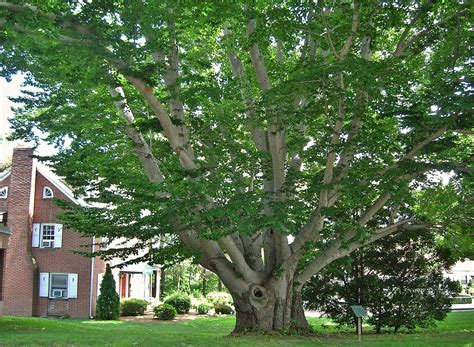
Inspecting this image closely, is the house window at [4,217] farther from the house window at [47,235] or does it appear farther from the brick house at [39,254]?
the house window at [47,235]

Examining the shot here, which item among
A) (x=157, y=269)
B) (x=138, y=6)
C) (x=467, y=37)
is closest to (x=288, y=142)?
(x=467, y=37)

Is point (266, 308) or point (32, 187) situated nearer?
point (266, 308)

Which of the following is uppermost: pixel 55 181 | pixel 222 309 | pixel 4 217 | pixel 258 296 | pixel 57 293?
pixel 55 181

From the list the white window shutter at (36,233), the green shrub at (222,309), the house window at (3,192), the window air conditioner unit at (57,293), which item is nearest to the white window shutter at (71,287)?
the window air conditioner unit at (57,293)

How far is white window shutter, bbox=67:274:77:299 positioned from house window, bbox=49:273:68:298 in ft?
0.73

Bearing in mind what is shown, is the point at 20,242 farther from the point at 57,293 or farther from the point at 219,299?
the point at 219,299

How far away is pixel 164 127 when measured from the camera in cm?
1264

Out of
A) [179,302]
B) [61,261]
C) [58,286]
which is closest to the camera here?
[58,286]

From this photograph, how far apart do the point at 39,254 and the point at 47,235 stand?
3.86 ft

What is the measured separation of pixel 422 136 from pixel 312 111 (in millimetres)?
2722

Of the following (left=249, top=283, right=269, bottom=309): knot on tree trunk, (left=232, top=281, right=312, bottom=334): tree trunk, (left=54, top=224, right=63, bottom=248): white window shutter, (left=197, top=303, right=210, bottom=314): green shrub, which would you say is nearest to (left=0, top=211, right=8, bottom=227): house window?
(left=54, top=224, right=63, bottom=248): white window shutter

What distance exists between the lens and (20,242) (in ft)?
103

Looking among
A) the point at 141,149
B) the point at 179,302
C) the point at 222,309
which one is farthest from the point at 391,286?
the point at 179,302

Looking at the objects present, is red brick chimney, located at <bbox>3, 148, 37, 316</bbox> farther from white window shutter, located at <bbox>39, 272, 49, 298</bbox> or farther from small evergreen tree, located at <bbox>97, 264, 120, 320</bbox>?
small evergreen tree, located at <bbox>97, 264, 120, 320</bbox>
